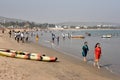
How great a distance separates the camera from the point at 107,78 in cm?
1530

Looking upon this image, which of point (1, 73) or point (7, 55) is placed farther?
point (7, 55)

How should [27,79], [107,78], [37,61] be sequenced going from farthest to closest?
[37,61] → [107,78] → [27,79]

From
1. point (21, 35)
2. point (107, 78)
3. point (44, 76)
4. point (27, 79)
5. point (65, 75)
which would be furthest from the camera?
point (21, 35)

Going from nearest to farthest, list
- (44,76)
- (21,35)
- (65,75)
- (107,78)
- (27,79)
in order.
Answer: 1. (27,79)
2. (44,76)
3. (65,75)
4. (107,78)
5. (21,35)

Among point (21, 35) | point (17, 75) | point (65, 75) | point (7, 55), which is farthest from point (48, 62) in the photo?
point (21, 35)

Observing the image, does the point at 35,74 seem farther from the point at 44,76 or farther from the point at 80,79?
the point at 80,79

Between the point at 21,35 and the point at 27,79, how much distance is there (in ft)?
97.5

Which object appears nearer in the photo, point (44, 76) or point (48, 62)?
point (44, 76)

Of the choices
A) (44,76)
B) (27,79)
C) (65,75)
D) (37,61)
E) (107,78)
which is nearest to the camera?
(27,79)

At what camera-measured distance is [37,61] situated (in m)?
18.3

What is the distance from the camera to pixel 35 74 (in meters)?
13.3

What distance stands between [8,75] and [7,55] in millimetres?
7376

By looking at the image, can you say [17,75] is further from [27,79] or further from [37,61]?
[37,61]

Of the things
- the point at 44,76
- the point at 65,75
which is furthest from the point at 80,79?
the point at 44,76
